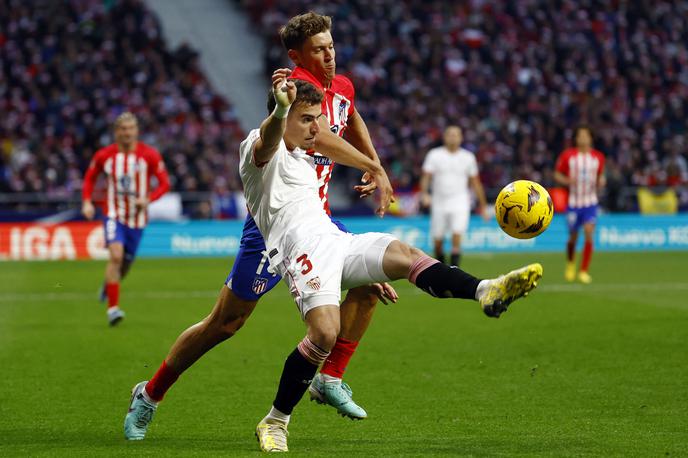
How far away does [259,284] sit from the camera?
6.02m

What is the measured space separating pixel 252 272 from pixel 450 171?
12.0m

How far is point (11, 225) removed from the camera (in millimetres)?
21781

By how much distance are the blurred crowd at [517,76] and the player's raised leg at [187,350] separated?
2078 centimetres

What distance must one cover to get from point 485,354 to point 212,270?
419 inches

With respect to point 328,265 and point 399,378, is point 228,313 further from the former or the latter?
point 399,378

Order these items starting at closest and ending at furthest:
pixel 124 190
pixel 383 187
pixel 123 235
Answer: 1. pixel 383 187
2. pixel 123 235
3. pixel 124 190

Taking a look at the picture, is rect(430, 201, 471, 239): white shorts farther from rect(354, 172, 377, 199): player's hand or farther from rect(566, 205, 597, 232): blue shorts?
rect(354, 172, 377, 199): player's hand

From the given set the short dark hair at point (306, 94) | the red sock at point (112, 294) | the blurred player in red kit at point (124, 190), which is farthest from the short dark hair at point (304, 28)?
the blurred player in red kit at point (124, 190)

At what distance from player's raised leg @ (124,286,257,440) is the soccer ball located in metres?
1.51

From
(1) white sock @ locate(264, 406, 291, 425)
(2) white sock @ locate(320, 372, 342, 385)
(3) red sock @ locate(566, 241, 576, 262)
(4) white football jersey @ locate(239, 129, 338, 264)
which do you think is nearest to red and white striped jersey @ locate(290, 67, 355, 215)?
(4) white football jersey @ locate(239, 129, 338, 264)

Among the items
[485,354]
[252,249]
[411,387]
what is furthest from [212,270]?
[252,249]

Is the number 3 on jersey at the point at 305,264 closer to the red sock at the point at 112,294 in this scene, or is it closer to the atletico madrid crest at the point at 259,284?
the atletico madrid crest at the point at 259,284

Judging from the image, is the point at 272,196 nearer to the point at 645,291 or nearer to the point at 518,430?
the point at 518,430

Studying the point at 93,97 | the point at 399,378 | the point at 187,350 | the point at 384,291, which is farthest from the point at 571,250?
the point at 93,97
